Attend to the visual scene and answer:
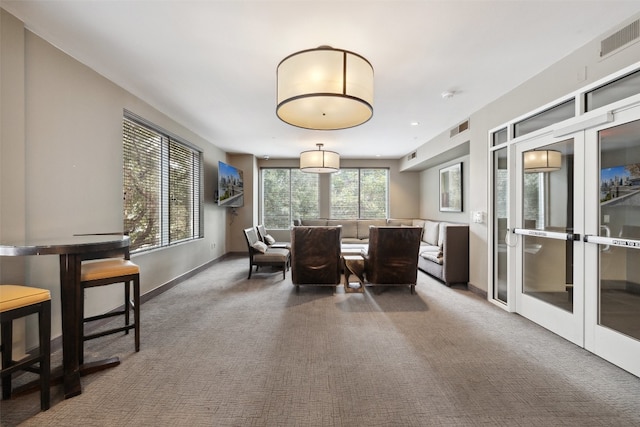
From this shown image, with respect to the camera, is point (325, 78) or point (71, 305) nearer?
point (71, 305)

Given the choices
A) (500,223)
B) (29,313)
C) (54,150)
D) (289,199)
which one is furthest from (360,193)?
(29,313)

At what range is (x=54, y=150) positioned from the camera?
2.47 metres

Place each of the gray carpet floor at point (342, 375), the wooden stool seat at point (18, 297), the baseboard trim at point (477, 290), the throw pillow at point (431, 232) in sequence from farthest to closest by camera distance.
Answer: the throw pillow at point (431, 232), the baseboard trim at point (477, 290), the gray carpet floor at point (342, 375), the wooden stool seat at point (18, 297)

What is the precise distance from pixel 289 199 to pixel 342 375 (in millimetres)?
6259

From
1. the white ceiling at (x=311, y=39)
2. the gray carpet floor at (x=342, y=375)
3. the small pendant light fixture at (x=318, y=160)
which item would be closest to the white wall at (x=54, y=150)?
the white ceiling at (x=311, y=39)

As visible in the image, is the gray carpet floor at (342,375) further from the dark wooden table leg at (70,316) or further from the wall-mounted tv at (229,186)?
the wall-mounted tv at (229,186)

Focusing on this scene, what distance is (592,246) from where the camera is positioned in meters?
Result: 2.36

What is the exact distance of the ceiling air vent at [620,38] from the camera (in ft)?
6.77

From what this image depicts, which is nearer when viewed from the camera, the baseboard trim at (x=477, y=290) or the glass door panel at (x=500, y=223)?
the glass door panel at (x=500, y=223)

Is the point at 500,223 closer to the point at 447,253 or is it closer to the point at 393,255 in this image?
the point at 447,253

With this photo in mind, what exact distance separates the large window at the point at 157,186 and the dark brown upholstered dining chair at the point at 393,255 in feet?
10.2

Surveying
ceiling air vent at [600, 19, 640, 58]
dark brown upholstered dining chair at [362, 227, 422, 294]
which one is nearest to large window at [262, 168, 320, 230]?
dark brown upholstered dining chair at [362, 227, 422, 294]

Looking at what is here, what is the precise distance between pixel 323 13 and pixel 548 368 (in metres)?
3.15

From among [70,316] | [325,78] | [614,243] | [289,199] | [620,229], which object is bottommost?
[70,316]
